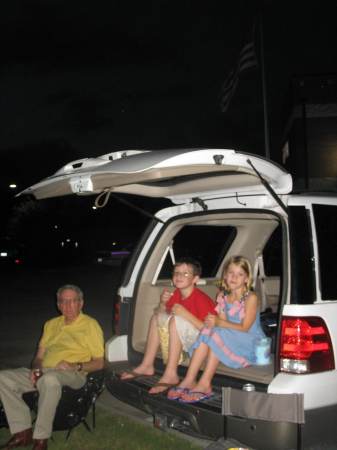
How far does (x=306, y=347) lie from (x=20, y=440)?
2.54 meters

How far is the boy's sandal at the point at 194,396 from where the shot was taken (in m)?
3.80

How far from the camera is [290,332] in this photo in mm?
3500

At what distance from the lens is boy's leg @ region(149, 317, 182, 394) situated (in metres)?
4.26

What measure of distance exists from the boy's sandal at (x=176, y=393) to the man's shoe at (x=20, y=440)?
141 centimetres

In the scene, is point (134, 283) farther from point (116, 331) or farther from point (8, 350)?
point (8, 350)

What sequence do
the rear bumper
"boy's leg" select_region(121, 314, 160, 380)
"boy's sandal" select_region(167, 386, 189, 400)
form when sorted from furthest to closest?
"boy's leg" select_region(121, 314, 160, 380) → "boy's sandal" select_region(167, 386, 189, 400) → the rear bumper

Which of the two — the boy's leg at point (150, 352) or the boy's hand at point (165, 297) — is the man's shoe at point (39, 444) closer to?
the boy's leg at point (150, 352)

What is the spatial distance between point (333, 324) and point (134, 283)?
212 centimetres

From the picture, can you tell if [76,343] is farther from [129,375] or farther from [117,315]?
[129,375]

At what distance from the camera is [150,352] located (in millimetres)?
4637

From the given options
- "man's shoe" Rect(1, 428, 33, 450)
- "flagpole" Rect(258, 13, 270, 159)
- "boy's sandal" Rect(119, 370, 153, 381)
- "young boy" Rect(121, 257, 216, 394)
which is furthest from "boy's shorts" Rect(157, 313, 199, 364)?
"flagpole" Rect(258, 13, 270, 159)

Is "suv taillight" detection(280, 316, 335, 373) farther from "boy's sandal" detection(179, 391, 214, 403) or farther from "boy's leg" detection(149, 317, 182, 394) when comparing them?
"boy's leg" detection(149, 317, 182, 394)

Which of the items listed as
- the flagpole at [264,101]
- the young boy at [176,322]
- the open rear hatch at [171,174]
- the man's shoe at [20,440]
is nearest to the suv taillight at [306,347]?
the open rear hatch at [171,174]

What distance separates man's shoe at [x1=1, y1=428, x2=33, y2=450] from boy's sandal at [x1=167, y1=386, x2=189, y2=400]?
4.63 ft
